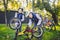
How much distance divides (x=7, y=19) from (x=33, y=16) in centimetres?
24

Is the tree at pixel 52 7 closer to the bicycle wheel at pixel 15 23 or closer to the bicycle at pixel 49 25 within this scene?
the bicycle at pixel 49 25

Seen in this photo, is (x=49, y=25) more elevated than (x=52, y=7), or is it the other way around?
(x=52, y=7)

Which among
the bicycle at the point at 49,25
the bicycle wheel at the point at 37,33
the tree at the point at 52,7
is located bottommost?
the bicycle wheel at the point at 37,33

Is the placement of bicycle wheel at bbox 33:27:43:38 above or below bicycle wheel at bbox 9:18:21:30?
below

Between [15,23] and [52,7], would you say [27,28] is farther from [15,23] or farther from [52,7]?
[52,7]

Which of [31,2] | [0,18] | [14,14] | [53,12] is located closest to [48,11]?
[53,12]

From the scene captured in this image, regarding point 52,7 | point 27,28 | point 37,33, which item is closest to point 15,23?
point 27,28

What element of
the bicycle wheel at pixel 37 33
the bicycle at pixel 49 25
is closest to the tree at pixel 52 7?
the bicycle at pixel 49 25

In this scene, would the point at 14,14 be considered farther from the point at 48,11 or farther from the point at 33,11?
A: the point at 48,11

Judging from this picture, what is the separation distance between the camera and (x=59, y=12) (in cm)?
169

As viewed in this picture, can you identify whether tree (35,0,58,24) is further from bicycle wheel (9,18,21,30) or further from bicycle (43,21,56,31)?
bicycle wheel (9,18,21,30)

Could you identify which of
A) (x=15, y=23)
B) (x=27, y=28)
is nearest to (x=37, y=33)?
(x=27, y=28)

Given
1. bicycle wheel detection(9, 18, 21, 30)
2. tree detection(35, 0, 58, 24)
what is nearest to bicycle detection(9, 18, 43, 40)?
bicycle wheel detection(9, 18, 21, 30)

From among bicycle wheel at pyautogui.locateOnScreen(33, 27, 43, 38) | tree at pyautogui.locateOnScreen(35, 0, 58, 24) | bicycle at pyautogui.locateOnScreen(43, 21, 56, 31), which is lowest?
bicycle wheel at pyautogui.locateOnScreen(33, 27, 43, 38)
